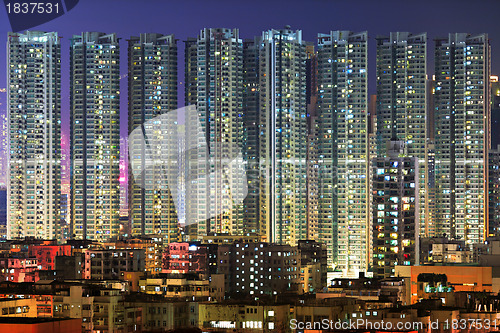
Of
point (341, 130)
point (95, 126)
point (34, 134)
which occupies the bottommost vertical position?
point (34, 134)

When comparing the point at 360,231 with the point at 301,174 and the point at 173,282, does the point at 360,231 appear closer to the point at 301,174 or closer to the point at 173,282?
the point at 301,174

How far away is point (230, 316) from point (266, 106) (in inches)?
1006

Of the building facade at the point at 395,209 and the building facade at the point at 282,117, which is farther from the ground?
the building facade at the point at 282,117

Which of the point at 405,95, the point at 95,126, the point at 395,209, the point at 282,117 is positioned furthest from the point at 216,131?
the point at 395,209

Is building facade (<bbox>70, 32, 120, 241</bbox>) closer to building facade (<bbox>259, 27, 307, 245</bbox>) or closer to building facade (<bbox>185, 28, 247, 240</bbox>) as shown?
building facade (<bbox>185, 28, 247, 240</bbox>)

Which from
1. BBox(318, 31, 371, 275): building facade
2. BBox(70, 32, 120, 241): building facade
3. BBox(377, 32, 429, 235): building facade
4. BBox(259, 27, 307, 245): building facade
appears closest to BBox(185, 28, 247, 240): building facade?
BBox(259, 27, 307, 245): building facade

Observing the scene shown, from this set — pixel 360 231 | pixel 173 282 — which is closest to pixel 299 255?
pixel 173 282

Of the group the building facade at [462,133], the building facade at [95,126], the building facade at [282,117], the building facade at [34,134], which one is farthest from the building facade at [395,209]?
the building facade at [34,134]

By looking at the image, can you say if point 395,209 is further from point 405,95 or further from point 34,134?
point 34,134

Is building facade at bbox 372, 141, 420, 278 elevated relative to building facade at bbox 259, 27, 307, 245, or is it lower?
lower

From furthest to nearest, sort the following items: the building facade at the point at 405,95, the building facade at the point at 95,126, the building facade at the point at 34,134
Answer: the building facade at the point at 405,95, the building facade at the point at 95,126, the building facade at the point at 34,134

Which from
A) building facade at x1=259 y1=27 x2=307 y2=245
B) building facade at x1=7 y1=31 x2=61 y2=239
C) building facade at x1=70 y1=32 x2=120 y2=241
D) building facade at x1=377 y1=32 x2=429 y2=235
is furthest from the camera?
building facade at x1=377 y1=32 x2=429 y2=235

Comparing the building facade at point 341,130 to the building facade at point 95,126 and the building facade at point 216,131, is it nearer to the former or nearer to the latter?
the building facade at point 216,131

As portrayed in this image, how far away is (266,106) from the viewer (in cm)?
5334
